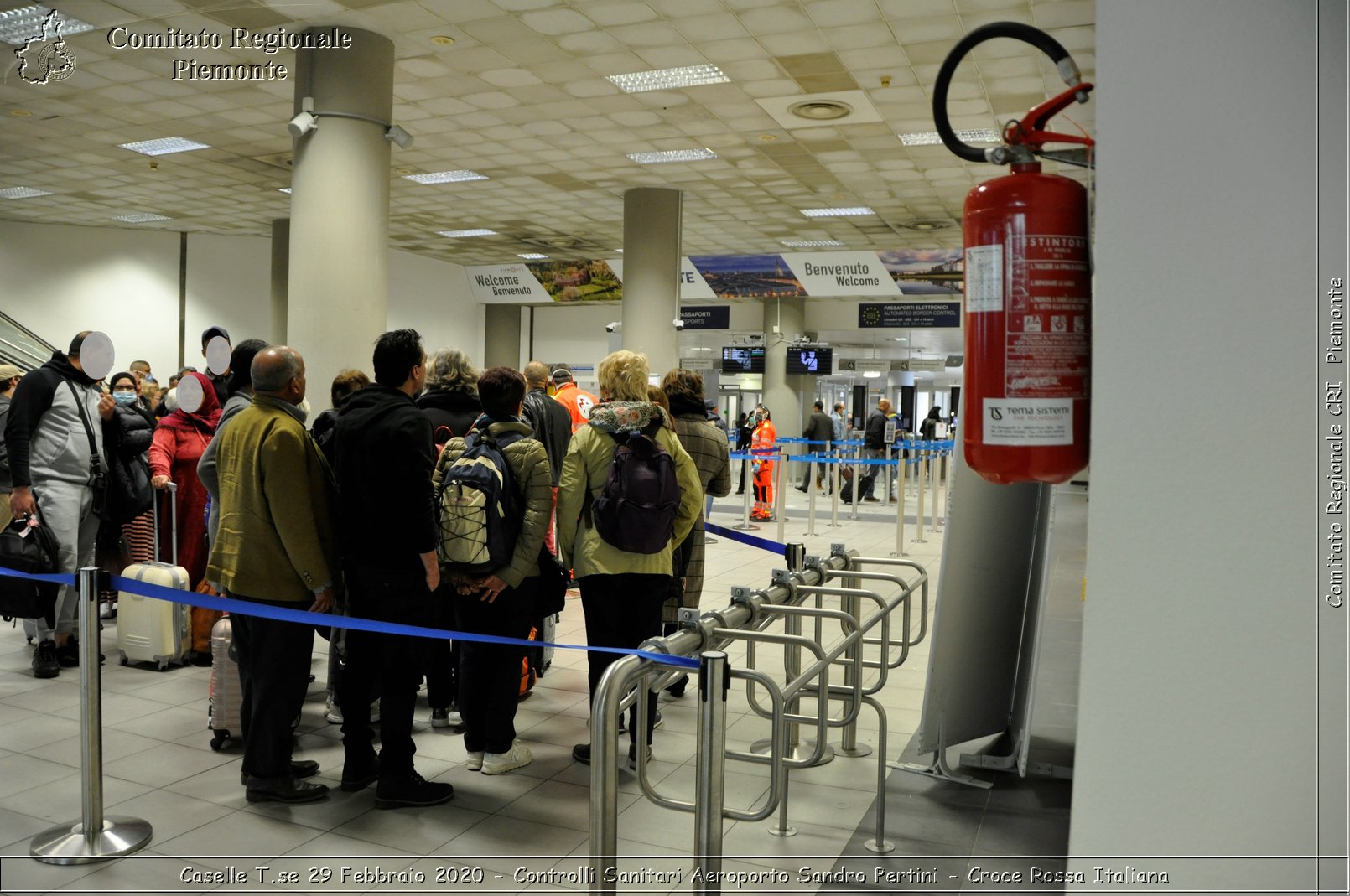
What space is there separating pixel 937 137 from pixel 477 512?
27.8 ft

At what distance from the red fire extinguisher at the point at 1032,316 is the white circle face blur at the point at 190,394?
5015mm

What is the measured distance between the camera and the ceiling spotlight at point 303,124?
7.72m

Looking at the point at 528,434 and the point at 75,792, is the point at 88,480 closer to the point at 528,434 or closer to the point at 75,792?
the point at 75,792

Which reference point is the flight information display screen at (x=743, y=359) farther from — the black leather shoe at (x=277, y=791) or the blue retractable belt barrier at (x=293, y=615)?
the blue retractable belt barrier at (x=293, y=615)

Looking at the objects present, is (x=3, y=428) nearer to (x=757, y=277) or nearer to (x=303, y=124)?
(x=303, y=124)

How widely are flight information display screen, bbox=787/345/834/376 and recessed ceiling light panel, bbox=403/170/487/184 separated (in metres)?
9.50

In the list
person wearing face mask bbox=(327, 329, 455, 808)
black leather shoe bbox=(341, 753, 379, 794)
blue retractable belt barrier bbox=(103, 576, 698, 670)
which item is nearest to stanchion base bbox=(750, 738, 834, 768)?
person wearing face mask bbox=(327, 329, 455, 808)

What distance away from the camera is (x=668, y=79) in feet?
30.1

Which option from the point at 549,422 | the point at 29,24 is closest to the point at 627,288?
the point at 29,24

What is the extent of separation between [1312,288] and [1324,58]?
1.18ft

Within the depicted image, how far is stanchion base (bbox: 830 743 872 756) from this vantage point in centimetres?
425

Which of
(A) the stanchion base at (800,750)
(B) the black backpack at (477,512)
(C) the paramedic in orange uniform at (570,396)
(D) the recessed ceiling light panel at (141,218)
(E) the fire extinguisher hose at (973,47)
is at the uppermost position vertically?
(D) the recessed ceiling light panel at (141,218)

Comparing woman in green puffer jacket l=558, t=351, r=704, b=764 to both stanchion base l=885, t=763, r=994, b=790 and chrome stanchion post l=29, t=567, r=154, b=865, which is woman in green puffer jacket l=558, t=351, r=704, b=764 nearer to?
stanchion base l=885, t=763, r=994, b=790

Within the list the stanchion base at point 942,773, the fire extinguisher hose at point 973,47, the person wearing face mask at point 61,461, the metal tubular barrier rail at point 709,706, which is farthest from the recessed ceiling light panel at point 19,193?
the fire extinguisher hose at point 973,47
